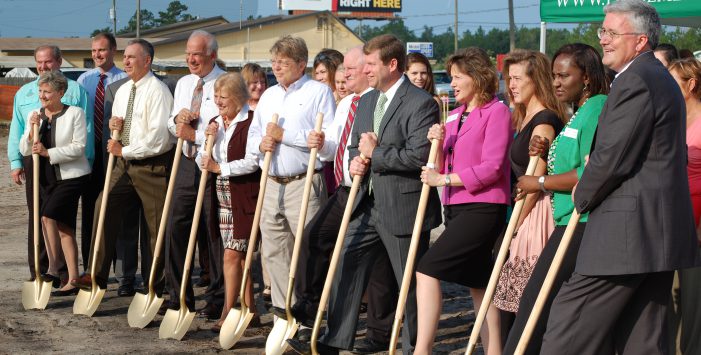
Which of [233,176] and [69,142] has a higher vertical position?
[69,142]

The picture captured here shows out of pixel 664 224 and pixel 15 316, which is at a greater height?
pixel 664 224

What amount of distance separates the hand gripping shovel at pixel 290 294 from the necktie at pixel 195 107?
1.42 m

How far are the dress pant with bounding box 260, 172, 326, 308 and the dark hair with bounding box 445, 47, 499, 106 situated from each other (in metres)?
1.56

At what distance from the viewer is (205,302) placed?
350 inches

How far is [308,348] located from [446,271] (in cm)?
115

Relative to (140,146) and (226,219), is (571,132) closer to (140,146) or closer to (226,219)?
(226,219)

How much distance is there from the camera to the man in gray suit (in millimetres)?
6488

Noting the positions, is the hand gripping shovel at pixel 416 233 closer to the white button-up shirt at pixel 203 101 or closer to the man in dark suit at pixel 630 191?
the man in dark suit at pixel 630 191

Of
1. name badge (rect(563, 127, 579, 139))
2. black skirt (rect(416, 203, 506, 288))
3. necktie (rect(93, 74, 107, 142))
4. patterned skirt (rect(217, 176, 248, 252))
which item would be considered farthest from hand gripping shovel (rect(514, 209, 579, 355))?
necktie (rect(93, 74, 107, 142))

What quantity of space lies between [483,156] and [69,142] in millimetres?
4078

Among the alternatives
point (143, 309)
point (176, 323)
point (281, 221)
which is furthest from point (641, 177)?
point (143, 309)

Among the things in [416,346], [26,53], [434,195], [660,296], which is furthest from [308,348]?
[26,53]

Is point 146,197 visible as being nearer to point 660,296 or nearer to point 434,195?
point 434,195

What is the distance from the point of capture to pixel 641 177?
4.63 meters
